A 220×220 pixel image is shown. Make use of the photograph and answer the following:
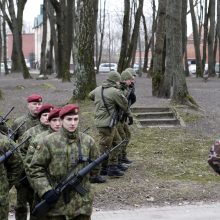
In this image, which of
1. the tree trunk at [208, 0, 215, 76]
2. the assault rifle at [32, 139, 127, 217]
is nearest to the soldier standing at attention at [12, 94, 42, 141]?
the assault rifle at [32, 139, 127, 217]

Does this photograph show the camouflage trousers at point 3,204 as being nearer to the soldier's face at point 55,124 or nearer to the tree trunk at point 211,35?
the soldier's face at point 55,124

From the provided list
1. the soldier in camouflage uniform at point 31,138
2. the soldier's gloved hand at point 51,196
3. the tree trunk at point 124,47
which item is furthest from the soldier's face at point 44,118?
the tree trunk at point 124,47

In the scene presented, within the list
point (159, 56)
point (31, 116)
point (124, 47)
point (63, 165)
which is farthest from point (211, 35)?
point (63, 165)

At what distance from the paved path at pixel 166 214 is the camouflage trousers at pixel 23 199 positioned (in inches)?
34.0

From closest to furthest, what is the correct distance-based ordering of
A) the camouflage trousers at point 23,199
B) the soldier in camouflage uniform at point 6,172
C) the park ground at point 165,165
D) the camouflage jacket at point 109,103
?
the soldier in camouflage uniform at point 6,172 → the camouflage trousers at point 23,199 → the park ground at point 165,165 → the camouflage jacket at point 109,103

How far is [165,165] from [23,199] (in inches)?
183

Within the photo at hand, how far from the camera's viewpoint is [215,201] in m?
8.30

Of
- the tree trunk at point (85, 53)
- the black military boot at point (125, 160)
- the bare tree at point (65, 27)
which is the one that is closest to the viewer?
the black military boot at point (125, 160)

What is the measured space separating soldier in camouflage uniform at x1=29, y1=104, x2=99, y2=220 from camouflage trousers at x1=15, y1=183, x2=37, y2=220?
1.33m

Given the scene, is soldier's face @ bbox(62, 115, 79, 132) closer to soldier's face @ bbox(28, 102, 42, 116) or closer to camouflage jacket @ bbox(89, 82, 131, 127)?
soldier's face @ bbox(28, 102, 42, 116)

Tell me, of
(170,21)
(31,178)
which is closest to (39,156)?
(31,178)

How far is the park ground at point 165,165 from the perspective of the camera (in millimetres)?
8352

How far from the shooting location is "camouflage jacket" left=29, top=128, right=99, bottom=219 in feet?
16.4

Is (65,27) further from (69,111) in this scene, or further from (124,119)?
(69,111)
